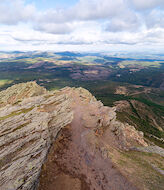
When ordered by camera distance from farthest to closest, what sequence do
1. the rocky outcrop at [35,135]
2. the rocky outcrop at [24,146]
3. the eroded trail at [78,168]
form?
the eroded trail at [78,168], the rocky outcrop at [35,135], the rocky outcrop at [24,146]

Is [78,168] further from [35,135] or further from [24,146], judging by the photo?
[24,146]

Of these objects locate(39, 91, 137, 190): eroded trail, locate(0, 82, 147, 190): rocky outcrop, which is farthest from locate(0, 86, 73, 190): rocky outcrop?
locate(39, 91, 137, 190): eroded trail

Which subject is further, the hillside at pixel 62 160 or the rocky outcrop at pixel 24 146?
the hillside at pixel 62 160

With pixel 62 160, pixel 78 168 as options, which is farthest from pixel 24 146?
pixel 78 168

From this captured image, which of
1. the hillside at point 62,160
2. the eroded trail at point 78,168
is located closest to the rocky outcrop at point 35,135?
the hillside at point 62,160

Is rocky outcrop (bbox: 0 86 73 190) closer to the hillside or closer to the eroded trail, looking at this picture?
the hillside

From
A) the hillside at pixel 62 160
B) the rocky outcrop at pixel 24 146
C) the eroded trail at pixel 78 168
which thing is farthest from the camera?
the eroded trail at pixel 78 168

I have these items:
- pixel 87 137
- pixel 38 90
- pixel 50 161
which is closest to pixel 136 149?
pixel 87 137

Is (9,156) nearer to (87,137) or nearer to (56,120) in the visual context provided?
(56,120)

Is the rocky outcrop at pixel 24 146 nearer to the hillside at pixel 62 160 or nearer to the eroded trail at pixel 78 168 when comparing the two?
the hillside at pixel 62 160
